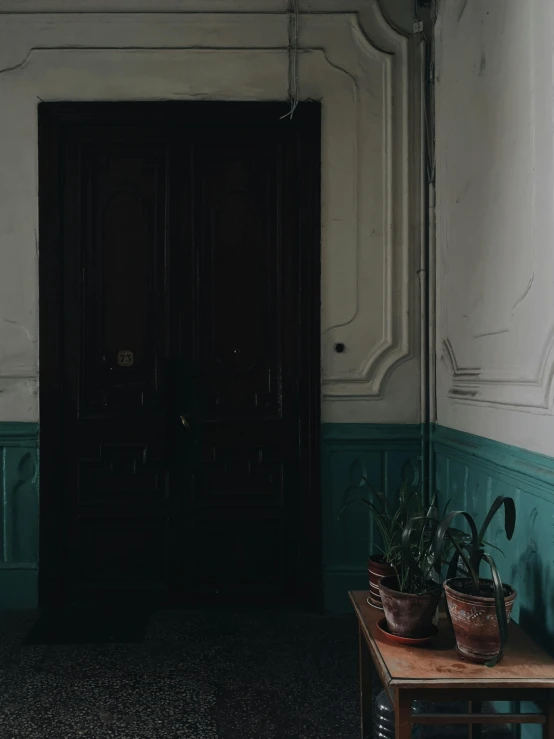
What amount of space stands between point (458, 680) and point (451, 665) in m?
0.08

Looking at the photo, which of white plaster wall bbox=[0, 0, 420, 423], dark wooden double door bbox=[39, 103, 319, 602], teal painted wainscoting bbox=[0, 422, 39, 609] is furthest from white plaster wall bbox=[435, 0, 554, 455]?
teal painted wainscoting bbox=[0, 422, 39, 609]

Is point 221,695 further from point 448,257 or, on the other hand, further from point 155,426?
point 448,257

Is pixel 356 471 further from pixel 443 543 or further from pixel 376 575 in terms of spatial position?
pixel 443 543

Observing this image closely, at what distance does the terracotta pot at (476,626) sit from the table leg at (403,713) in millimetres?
197

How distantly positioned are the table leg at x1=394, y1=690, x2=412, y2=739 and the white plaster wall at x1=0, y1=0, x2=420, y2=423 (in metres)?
1.78

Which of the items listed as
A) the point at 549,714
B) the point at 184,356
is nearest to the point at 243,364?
the point at 184,356

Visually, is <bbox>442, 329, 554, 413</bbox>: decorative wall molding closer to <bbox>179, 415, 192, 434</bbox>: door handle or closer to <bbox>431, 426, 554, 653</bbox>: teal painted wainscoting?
<bbox>431, 426, 554, 653</bbox>: teal painted wainscoting

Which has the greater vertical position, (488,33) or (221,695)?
(488,33)

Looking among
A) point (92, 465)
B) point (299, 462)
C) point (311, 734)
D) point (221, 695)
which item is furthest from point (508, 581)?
point (92, 465)

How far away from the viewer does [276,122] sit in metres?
3.24

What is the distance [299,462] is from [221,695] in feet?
3.76

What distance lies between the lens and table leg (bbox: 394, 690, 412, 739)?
5.04 ft

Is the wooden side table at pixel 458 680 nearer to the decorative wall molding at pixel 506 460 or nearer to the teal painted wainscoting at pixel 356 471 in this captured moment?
the decorative wall molding at pixel 506 460

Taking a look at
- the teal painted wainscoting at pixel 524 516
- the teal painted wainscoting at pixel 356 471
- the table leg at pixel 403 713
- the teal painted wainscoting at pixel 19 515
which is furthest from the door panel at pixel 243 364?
the table leg at pixel 403 713
